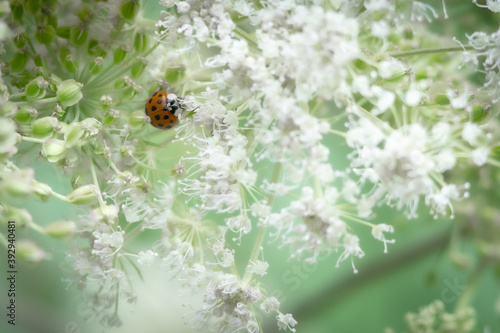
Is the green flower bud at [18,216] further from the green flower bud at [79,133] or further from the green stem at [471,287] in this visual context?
the green stem at [471,287]

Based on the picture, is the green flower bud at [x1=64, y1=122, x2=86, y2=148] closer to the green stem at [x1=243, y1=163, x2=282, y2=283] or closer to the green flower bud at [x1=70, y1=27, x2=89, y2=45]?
the green flower bud at [x1=70, y1=27, x2=89, y2=45]

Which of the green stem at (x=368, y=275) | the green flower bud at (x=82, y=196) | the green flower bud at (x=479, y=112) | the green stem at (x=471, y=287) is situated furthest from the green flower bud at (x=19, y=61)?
the green stem at (x=471, y=287)

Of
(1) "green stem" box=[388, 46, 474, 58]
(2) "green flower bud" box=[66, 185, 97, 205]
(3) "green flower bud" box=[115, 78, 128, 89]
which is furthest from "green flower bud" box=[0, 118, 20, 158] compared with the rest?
(1) "green stem" box=[388, 46, 474, 58]

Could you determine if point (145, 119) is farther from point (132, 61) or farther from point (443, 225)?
point (443, 225)

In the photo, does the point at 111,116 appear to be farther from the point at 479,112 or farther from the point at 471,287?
the point at 471,287

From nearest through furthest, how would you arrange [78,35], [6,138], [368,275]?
[6,138], [78,35], [368,275]

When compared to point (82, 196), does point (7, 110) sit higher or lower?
higher

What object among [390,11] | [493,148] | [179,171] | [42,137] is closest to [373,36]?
[390,11]

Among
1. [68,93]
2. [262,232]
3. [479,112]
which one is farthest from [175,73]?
[479,112]
